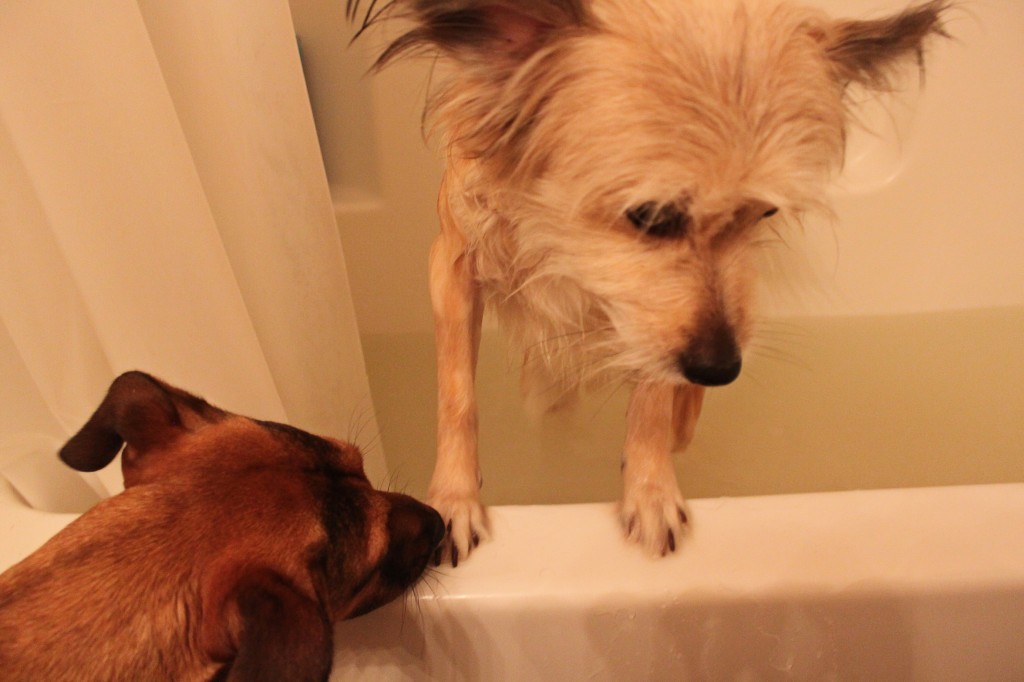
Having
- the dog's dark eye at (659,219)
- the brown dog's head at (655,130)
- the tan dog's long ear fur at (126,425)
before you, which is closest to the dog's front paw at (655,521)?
the brown dog's head at (655,130)

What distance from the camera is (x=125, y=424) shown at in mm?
757

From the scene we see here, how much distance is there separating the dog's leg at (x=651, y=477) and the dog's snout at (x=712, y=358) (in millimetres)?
174

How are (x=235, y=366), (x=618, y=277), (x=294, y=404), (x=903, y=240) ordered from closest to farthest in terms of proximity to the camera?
1. (x=618, y=277)
2. (x=235, y=366)
3. (x=294, y=404)
4. (x=903, y=240)

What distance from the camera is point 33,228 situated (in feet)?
2.81

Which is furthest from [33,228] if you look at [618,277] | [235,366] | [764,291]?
[764,291]

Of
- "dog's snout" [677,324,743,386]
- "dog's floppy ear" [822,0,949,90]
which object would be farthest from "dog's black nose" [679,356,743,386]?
"dog's floppy ear" [822,0,949,90]

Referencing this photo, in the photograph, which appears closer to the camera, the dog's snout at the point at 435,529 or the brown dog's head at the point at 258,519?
the brown dog's head at the point at 258,519

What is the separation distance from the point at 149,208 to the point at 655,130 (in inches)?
26.3

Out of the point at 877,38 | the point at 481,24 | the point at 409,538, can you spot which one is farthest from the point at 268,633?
the point at 877,38

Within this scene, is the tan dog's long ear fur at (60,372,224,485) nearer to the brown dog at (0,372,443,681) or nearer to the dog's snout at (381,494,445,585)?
the brown dog at (0,372,443,681)

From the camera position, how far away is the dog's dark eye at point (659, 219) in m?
0.83

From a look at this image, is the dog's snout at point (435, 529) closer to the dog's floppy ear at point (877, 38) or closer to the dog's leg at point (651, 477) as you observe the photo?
the dog's leg at point (651, 477)

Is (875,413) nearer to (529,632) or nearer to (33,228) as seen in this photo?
(529,632)

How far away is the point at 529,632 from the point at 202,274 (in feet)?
2.17
